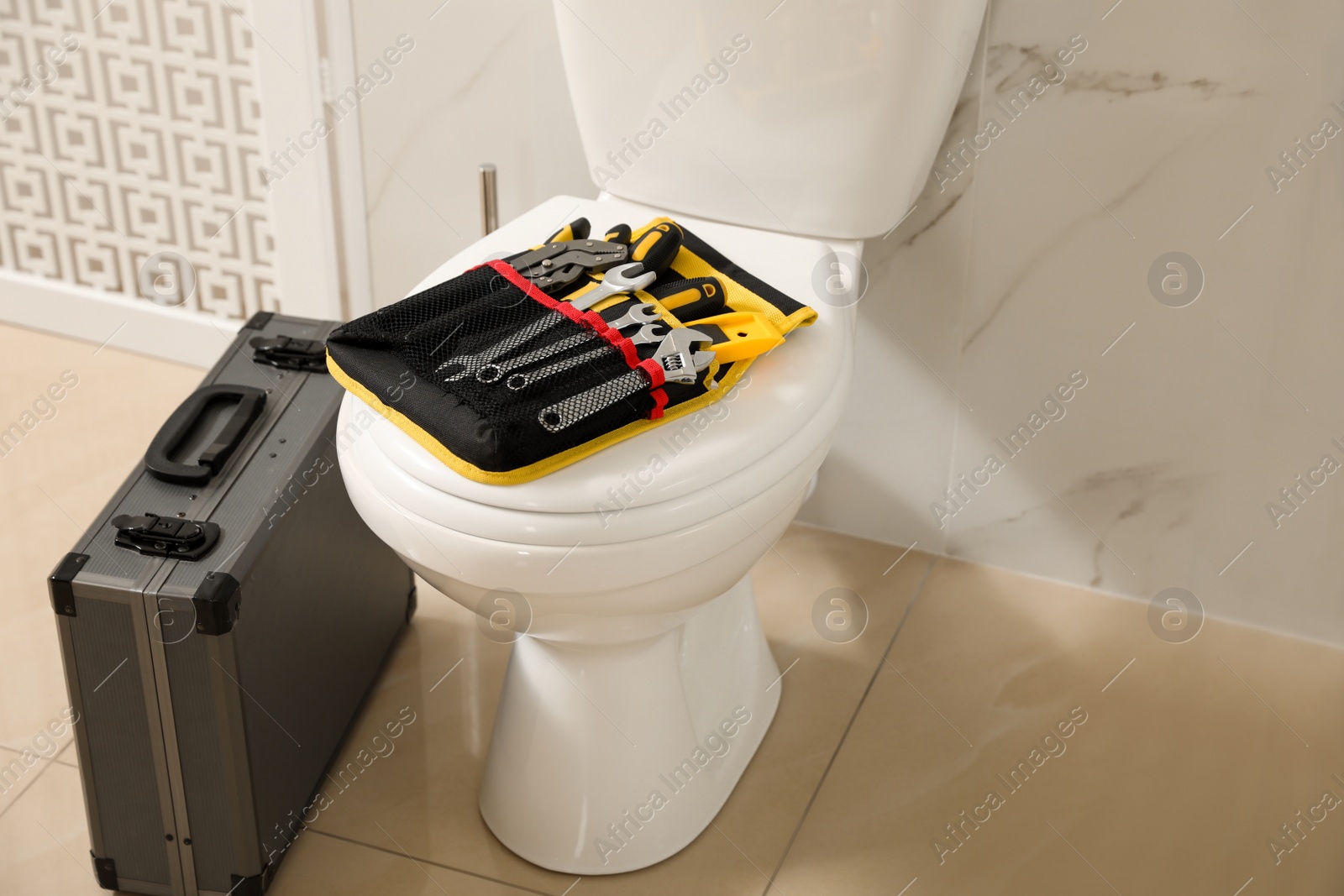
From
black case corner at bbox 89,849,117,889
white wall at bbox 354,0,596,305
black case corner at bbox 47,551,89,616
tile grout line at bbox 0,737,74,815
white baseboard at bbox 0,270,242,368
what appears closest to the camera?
black case corner at bbox 47,551,89,616

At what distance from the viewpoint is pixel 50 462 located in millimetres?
1626

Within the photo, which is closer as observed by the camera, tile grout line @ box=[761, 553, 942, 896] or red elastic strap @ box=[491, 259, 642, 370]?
red elastic strap @ box=[491, 259, 642, 370]

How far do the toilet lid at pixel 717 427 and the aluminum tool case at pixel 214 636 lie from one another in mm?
198

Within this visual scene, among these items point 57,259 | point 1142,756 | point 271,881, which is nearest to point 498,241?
point 271,881

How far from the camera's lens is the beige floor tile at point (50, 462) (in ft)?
4.40

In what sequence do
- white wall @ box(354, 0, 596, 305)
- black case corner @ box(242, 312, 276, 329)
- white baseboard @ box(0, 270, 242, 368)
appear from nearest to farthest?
black case corner @ box(242, 312, 276, 329)
white wall @ box(354, 0, 596, 305)
white baseboard @ box(0, 270, 242, 368)

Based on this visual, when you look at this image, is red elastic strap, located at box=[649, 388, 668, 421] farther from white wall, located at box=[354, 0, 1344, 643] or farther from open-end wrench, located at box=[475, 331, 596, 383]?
white wall, located at box=[354, 0, 1344, 643]

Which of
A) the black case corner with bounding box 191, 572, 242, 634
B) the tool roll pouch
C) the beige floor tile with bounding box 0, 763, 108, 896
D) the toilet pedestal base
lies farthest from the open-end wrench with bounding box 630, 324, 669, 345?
the beige floor tile with bounding box 0, 763, 108, 896

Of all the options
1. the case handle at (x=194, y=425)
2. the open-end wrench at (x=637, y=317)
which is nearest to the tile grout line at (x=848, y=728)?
the open-end wrench at (x=637, y=317)

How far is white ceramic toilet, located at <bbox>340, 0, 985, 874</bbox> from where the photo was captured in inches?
35.3

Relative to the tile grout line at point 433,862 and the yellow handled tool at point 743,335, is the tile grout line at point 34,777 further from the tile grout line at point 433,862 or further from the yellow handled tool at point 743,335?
the yellow handled tool at point 743,335

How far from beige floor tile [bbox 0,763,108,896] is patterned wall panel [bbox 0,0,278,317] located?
2.56ft

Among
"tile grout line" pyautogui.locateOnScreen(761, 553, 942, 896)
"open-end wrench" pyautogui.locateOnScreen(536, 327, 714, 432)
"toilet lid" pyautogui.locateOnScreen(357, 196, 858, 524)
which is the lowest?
"tile grout line" pyautogui.locateOnScreen(761, 553, 942, 896)

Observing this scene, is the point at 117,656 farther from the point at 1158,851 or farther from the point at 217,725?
the point at 1158,851
